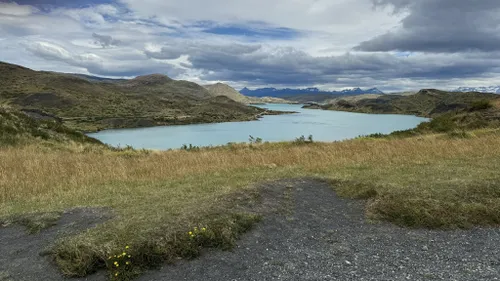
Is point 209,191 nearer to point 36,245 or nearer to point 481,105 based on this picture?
point 36,245

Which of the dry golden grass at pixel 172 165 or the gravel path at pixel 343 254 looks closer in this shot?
the gravel path at pixel 343 254

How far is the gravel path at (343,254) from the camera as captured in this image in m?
5.53

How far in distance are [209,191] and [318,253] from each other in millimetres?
4230

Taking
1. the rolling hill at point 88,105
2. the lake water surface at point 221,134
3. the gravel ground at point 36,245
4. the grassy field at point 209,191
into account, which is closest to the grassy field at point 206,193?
the grassy field at point 209,191

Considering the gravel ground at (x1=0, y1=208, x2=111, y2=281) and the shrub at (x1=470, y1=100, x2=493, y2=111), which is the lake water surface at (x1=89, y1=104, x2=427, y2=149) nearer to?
the shrub at (x1=470, y1=100, x2=493, y2=111)

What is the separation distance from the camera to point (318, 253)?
20.5ft

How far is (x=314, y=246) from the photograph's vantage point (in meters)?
6.56

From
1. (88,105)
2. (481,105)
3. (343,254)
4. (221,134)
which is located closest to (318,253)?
(343,254)

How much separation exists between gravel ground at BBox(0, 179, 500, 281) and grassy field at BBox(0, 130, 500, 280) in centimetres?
36

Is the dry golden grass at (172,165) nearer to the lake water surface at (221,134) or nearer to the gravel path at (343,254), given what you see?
the gravel path at (343,254)

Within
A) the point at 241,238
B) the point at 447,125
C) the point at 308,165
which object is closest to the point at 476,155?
the point at 308,165

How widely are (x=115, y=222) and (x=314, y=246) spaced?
3701 mm

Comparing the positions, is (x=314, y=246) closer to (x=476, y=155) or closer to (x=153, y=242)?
(x=153, y=242)

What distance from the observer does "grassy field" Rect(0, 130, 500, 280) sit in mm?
6277
